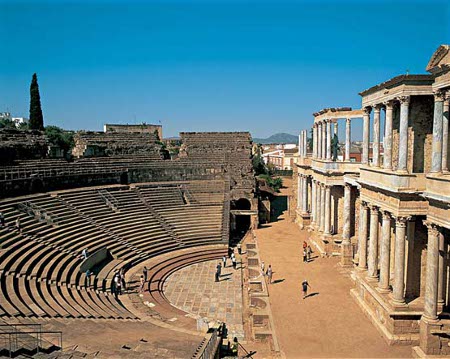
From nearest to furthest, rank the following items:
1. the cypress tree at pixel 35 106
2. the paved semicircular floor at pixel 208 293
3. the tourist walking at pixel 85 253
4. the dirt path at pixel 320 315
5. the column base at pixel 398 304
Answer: the dirt path at pixel 320 315, the column base at pixel 398 304, the paved semicircular floor at pixel 208 293, the tourist walking at pixel 85 253, the cypress tree at pixel 35 106

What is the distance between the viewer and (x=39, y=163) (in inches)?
1200

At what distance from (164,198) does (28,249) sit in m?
13.6

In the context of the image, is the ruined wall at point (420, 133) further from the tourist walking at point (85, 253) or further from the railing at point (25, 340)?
the tourist walking at point (85, 253)

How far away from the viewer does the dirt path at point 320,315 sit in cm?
1377

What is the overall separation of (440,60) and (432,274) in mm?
6833

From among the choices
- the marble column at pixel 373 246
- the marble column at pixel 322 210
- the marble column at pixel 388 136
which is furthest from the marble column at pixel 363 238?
the marble column at pixel 322 210

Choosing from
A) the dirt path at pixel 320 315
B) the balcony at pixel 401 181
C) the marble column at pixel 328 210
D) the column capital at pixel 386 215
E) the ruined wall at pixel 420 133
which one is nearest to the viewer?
the dirt path at pixel 320 315

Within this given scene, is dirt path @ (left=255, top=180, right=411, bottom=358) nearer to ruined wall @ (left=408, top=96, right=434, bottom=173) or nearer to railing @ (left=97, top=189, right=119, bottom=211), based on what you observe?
ruined wall @ (left=408, top=96, right=434, bottom=173)

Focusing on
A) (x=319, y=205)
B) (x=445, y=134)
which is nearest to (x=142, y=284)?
(x=319, y=205)

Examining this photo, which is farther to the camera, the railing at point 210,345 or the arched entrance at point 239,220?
the arched entrance at point 239,220

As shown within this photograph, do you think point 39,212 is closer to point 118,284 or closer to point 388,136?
point 118,284

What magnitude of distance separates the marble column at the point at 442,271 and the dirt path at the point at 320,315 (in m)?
2.25

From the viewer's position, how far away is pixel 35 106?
143 ft

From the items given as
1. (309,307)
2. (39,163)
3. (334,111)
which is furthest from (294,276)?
(39,163)
